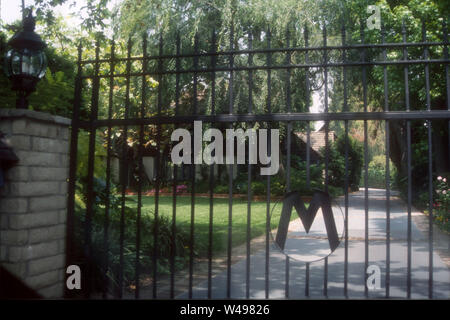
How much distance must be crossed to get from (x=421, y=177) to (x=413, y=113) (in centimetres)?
1518

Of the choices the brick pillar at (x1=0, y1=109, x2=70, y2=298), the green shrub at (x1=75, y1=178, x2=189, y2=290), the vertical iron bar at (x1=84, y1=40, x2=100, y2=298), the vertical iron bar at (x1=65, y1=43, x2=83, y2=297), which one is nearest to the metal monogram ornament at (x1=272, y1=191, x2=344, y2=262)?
the green shrub at (x1=75, y1=178, x2=189, y2=290)

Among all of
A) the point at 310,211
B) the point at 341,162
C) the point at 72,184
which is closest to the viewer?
the point at 310,211

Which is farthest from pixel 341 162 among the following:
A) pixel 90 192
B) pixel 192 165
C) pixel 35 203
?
pixel 35 203

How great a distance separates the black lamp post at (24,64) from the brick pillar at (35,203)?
28 centimetres

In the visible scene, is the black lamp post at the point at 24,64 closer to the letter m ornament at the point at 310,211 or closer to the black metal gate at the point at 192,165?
the black metal gate at the point at 192,165

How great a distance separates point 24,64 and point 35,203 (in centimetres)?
131

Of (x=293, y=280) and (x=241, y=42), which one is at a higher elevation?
(x=241, y=42)

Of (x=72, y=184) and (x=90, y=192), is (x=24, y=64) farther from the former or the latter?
(x=90, y=192)

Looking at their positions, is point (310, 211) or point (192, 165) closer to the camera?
point (192, 165)

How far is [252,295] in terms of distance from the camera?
429cm

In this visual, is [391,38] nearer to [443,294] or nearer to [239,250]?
[239,250]

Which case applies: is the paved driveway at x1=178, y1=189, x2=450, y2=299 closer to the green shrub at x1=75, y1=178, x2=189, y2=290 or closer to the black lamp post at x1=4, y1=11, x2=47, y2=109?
the green shrub at x1=75, y1=178, x2=189, y2=290

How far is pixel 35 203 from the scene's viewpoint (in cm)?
345
